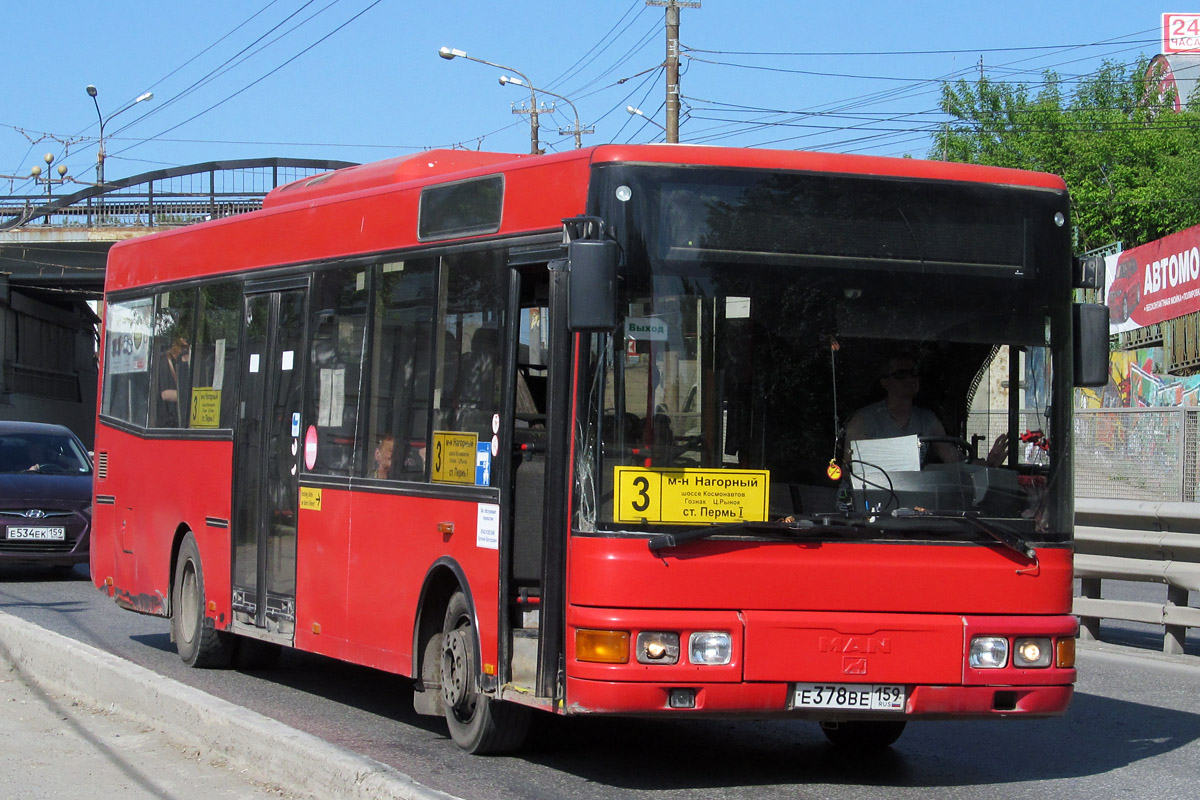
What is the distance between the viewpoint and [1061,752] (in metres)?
8.05

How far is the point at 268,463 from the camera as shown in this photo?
33.0 feet

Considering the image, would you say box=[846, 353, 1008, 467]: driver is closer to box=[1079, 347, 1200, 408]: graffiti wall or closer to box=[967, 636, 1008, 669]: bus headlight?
box=[967, 636, 1008, 669]: bus headlight

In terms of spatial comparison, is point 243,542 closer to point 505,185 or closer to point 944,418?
point 505,185

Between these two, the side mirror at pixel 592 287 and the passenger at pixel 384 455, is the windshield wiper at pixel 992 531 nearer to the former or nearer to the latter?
the side mirror at pixel 592 287

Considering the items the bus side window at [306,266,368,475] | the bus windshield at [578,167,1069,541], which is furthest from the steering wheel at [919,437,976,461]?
the bus side window at [306,266,368,475]

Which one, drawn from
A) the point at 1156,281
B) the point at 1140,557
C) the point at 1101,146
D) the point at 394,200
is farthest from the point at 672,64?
the point at 1101,146

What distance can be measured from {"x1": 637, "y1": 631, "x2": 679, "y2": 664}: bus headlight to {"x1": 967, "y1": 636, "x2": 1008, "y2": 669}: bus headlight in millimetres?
1310

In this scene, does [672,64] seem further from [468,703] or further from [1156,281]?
[468,703]

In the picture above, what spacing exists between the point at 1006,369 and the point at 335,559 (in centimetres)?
403

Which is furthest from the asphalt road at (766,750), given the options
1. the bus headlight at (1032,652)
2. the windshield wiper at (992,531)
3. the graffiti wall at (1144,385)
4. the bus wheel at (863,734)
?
the graffiti wall at (1144,385)

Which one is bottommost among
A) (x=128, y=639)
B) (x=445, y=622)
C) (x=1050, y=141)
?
(x=128, y=639)

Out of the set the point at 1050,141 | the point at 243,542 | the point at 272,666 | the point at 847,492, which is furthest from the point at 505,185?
the point at 1050,141

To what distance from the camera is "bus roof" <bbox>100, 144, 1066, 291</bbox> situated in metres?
6.88

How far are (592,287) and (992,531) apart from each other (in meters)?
2.03
